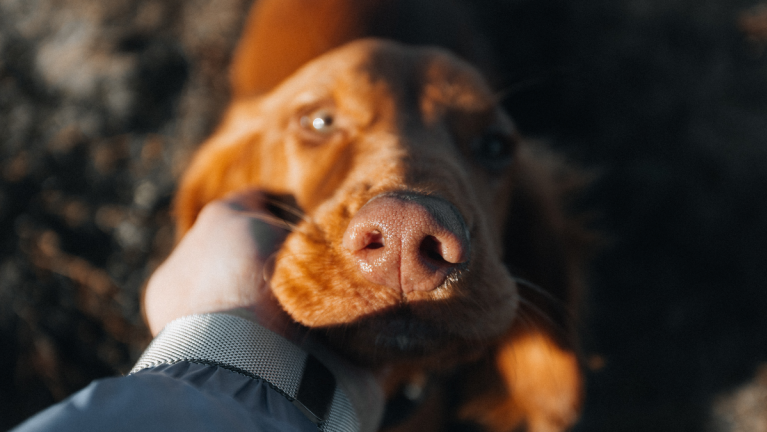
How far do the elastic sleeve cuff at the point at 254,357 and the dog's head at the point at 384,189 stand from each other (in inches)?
4.0

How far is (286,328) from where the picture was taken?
128 cm

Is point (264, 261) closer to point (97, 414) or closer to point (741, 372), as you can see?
point (97, 414)

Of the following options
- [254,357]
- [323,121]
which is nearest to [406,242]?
Answer: [254,357]

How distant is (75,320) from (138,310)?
0.33m

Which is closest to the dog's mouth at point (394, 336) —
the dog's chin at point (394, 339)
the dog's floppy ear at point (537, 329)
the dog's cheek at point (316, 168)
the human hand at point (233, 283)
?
the dog's chin at point (394, 339)

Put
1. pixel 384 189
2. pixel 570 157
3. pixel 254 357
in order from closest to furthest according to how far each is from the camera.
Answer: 1. pixel 254 357
2. pixel 384 189
3. pixel 570 157

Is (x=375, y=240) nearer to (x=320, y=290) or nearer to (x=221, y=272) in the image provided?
(x=320, y=290)

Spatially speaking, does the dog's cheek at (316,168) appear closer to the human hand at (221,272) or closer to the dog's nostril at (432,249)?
the human hand at (221,272)

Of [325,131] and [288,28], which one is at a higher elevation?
[288,28]

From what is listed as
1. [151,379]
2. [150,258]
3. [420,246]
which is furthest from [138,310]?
[420,246]

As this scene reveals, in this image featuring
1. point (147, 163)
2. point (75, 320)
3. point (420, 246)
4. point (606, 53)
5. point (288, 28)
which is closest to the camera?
point (420, 246)

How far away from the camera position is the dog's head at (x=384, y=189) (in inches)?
42.3

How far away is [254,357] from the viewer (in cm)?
115

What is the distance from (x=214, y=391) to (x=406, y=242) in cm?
52
